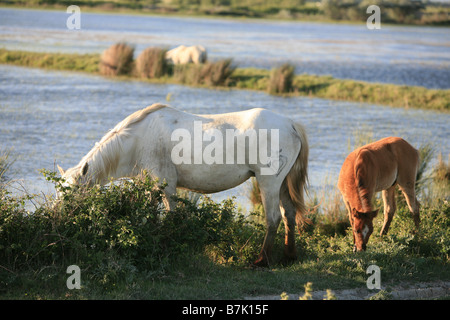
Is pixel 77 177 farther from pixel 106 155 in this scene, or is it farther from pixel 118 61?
pixel 118 61

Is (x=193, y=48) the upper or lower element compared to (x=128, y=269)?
upper

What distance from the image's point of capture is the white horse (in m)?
6.31

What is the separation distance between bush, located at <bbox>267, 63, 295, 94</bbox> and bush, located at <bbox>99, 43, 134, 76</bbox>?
6.15m

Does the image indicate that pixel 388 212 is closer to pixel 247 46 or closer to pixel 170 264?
pixel 170 264

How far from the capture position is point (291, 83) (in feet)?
71.2

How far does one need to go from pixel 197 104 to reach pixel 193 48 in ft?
22.4

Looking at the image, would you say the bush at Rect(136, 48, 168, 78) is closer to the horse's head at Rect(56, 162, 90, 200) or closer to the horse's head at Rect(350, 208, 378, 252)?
the horse's head at Rect(56, 162, 90, 200)

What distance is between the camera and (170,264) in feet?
18.7

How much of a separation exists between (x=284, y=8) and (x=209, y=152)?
265 ft

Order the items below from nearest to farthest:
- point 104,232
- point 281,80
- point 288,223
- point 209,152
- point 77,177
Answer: point 104,232
point 77,177
point 209,152
point 288,223
point 281,80

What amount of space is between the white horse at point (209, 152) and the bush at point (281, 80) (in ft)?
49.0

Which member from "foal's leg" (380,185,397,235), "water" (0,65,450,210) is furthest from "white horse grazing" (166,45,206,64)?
"foal's leg" (380,185,397,235)

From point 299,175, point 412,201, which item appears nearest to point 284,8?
point 412,201
